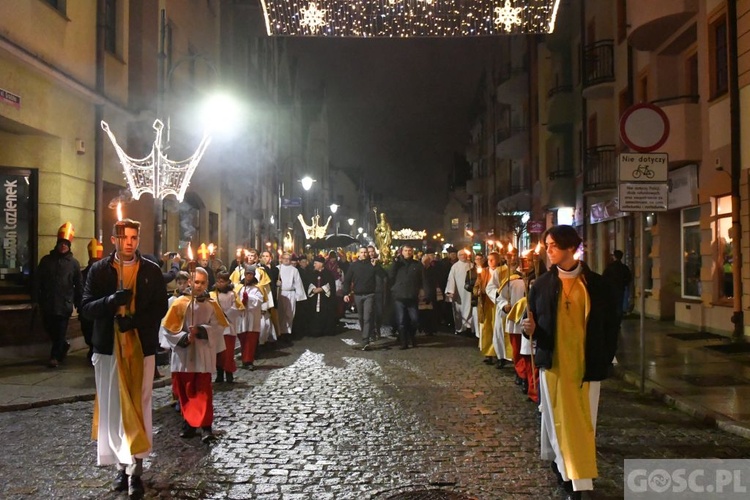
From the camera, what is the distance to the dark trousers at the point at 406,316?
47.8ft

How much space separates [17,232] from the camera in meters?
12.7

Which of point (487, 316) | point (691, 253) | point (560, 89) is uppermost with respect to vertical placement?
point (560, 89)

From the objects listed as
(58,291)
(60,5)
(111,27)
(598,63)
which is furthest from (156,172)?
(598,63)

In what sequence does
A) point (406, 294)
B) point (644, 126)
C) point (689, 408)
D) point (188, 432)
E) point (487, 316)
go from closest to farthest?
1. point (188, 432)
2. point (689, 408)
3. point (644, 126)
4. point (487, 316)
5. point (406, 294)

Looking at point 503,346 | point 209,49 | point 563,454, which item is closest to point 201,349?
point 563,454

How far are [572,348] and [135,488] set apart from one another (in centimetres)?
326

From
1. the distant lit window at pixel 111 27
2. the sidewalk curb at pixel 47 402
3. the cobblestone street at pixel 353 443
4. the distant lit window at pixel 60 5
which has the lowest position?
the cobblestone street at pixel 353 443

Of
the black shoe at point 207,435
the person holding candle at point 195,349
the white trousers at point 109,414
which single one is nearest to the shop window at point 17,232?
the person holding candle at point 195,349

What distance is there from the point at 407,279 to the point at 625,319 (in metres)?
8.08

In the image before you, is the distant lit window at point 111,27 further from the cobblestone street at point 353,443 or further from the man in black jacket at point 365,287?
the cobblestone street at point 353,443

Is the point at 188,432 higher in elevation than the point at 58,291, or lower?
lower

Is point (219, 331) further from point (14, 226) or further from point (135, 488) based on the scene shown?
point (14, 226)

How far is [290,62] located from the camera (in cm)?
5691

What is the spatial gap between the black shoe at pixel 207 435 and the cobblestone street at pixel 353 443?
0.10 m
